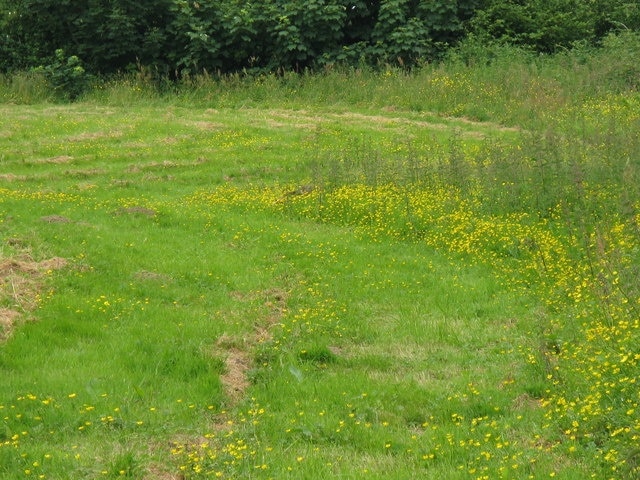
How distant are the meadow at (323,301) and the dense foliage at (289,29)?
314 inches

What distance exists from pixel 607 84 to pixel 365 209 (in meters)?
10.7

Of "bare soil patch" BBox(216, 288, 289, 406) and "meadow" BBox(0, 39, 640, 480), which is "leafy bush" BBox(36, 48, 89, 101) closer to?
"meadow" BBox(0, 39, 640, 480)

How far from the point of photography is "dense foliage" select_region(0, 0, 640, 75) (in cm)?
2822

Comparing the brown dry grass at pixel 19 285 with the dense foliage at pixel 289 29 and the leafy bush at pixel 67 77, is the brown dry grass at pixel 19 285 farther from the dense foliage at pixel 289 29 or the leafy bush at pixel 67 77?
the dense foliage at pixel 289 29

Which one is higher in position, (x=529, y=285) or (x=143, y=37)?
(x=143, y=37)

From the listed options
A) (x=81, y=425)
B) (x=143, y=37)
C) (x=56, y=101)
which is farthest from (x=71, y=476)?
(x=143, y=37)

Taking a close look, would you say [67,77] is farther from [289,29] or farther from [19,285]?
[19,285]

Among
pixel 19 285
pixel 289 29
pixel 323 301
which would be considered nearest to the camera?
Answer: pixel 19 285

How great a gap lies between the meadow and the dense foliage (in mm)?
7978

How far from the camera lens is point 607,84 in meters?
22.4

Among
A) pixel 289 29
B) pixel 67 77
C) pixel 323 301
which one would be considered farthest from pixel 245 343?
pixel 67 77

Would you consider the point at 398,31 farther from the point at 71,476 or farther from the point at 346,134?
the point at 71,476

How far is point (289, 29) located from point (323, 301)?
18.9 meters

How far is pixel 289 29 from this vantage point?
91.9 ft
